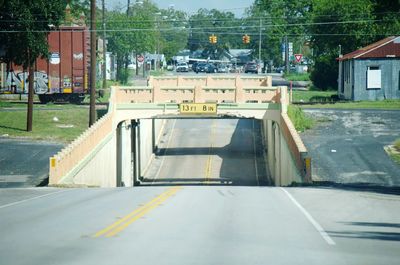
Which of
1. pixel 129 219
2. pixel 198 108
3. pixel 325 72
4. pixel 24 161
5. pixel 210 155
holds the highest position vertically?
pixel 325 72

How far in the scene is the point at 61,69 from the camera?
62562 mm

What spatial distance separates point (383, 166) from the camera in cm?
3859

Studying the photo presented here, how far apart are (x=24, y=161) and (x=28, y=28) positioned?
12.2 meters

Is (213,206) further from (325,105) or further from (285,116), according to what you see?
(325,105)

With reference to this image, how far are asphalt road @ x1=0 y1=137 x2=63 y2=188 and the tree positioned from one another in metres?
4.76

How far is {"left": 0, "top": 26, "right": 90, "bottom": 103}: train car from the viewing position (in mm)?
61719

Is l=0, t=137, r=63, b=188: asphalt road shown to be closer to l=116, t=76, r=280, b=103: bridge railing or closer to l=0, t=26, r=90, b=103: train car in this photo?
l=116, t=76, r=280, b=103: bridge railing

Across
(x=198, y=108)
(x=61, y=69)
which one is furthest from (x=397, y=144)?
(x=61, y=69)

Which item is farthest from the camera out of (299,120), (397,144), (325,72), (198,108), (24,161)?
(325,72)

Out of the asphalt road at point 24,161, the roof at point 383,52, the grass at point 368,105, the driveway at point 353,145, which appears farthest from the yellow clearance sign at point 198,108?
the roof at point 383,52

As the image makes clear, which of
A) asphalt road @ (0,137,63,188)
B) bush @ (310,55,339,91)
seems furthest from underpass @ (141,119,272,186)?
bush @ (310,55,339,91)

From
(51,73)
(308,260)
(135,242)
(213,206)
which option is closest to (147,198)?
(213,206)

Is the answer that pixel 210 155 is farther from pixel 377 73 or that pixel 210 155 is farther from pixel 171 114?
pixel 377 73

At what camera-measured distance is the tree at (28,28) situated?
49625mm
